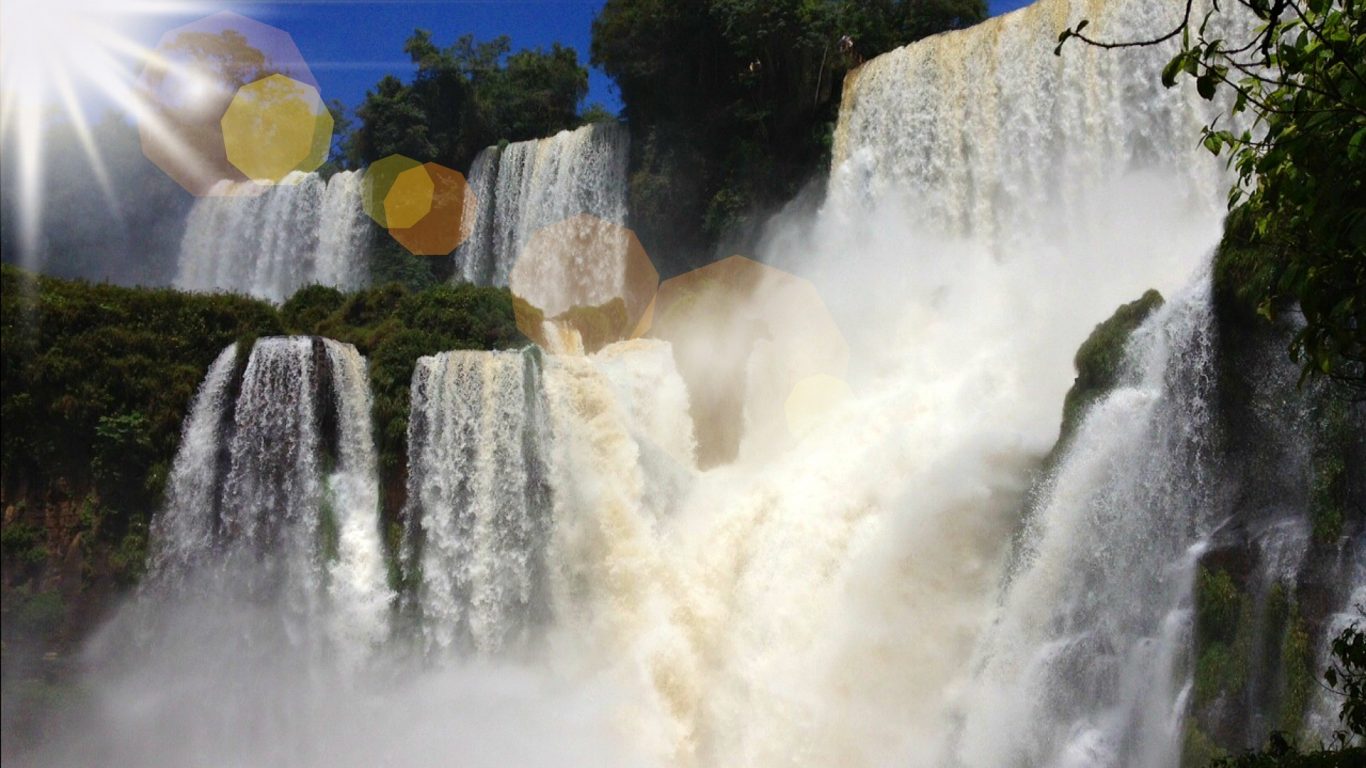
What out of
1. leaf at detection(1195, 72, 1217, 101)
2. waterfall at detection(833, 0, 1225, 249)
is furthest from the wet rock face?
waterfall at detection(833, 0, 1225, 249)

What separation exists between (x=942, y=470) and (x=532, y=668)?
5.52 m

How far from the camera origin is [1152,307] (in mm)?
9367

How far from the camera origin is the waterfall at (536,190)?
20.9 metres

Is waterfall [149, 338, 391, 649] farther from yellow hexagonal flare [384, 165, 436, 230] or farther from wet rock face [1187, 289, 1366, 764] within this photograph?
yellow hexagonal flare [384, 165, 436, 230]

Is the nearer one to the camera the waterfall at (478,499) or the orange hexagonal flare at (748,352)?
the waterfall at (478,499)

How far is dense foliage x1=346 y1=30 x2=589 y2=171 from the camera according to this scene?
24750 millimetres

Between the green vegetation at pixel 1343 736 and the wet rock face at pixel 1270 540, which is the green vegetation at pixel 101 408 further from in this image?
the green vegetation at pixel 1343 736

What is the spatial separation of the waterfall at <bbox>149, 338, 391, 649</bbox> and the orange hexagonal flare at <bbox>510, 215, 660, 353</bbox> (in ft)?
23.5

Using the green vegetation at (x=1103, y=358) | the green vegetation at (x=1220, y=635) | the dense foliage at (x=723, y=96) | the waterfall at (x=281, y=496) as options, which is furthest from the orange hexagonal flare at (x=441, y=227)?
the green vegetation at (x=1220, y=635)

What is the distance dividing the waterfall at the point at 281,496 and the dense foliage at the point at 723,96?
8574mm

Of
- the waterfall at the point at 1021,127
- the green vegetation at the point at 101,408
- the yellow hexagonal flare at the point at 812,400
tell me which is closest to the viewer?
the green vegetation at the point at 101,408

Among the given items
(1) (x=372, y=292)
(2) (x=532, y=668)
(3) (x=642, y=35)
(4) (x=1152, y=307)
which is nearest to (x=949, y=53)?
(3) (x=642, y=35)

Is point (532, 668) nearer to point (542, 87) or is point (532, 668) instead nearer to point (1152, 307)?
point (1152, 307)

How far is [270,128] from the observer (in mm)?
30219
